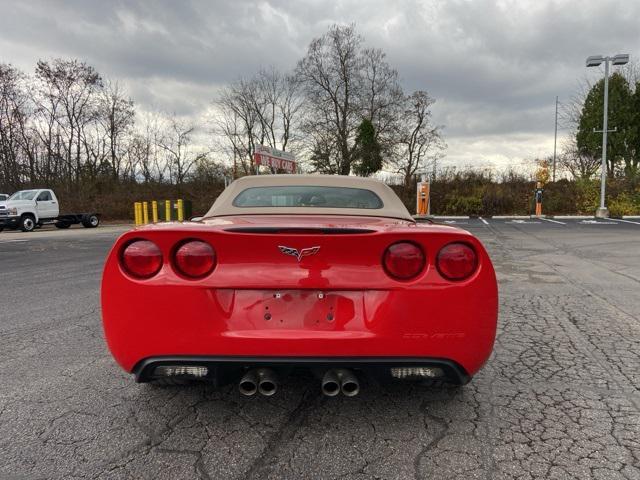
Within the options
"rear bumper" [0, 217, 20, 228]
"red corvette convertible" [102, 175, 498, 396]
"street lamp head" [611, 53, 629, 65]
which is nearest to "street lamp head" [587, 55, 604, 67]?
"street lamp head" [611, 53, 629, 65]

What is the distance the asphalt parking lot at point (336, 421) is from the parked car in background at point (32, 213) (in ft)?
66.0

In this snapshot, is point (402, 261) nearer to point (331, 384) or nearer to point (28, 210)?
point (331, 384)

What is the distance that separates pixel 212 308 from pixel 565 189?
30587 mm

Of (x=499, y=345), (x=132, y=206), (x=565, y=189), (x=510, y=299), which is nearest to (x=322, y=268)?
(x=499, y=345)

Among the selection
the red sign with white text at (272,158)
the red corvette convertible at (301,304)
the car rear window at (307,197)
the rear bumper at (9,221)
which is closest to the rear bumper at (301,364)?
the red corvette convertible at (301,304)

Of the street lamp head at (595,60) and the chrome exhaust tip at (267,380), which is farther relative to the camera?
the street lamp head at (595,60)

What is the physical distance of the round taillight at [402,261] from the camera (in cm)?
213

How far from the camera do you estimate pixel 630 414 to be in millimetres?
2482

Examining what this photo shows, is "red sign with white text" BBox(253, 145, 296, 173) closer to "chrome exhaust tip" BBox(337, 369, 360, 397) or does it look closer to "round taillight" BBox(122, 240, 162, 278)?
"round taillight" BBox(122, 240, 162, 278)

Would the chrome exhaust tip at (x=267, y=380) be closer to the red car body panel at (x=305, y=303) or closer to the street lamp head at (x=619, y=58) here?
the red car body panel at (x=305, y=303)

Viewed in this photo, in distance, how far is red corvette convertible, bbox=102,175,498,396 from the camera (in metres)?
2.07

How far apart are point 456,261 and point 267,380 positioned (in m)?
1.09

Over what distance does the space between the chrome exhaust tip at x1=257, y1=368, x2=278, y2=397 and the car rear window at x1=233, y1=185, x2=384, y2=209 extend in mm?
1560

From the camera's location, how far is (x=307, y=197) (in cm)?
362
